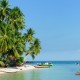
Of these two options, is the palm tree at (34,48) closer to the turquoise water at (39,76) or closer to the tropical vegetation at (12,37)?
the tropical vegetation at (12,37)

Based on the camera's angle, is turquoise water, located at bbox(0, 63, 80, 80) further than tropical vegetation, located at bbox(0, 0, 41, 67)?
No

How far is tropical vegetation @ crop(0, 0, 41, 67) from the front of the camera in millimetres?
65750

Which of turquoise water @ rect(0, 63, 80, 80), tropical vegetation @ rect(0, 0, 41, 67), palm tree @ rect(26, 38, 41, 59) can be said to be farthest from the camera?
palm tree @ rect(26, 38, 41, 59)

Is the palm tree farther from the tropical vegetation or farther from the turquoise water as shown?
the turquoise water

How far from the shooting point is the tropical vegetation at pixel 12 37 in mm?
65750

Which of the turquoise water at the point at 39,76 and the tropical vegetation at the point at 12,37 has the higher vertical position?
the tropical vegetation at the point at 12,37

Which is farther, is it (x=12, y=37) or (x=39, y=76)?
(x=12, y=37)

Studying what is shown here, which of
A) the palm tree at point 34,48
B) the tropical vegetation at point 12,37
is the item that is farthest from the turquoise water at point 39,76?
the palm tree at point 34,48

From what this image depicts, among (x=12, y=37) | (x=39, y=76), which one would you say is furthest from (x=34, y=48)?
(x=39, y=76)

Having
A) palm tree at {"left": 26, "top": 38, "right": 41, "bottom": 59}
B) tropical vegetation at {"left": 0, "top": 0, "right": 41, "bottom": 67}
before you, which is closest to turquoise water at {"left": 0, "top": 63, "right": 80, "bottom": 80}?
tropical vegetation at {"left": 0, "top": 0, "right": 41, "bottom": 67}

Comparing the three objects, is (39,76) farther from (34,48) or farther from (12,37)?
(34,48)

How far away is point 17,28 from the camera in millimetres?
79062

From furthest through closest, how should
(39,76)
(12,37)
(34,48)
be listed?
(34,48) < (12,37) < (39,76)

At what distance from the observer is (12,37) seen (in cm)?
6925
